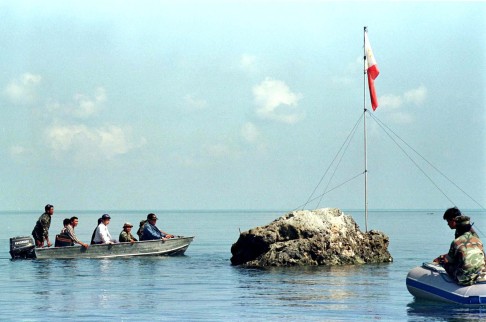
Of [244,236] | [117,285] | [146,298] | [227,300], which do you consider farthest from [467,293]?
[244,236]

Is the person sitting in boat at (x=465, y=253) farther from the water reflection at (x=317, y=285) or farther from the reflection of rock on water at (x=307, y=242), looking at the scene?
the reflection of rock on water at (x=307, y=242)

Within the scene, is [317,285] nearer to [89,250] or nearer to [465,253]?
[465,253]

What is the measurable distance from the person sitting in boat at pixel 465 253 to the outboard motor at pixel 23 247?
19.8 m

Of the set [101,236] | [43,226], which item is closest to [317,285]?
[101,236]

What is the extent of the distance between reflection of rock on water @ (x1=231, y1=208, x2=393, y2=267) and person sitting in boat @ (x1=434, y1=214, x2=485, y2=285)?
1215cm

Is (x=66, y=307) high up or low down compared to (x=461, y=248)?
down

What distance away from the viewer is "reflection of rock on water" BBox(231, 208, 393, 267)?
104 ft

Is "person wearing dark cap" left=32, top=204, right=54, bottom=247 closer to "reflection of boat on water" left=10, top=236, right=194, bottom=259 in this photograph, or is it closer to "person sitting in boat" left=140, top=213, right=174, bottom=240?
"reflection of boat on water" left=10, top=236, right=194, bottom=259

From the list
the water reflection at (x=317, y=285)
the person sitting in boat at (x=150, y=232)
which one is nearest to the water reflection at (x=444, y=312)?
the water reflection at (x=317, y=285)

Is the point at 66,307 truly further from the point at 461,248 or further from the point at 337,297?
the point at 461,248

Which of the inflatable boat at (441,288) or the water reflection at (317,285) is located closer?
the inflatable boat at (441,288)

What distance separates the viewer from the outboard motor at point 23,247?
34.8 metres

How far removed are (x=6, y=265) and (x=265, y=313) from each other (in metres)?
16.9

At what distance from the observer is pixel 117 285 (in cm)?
2605
